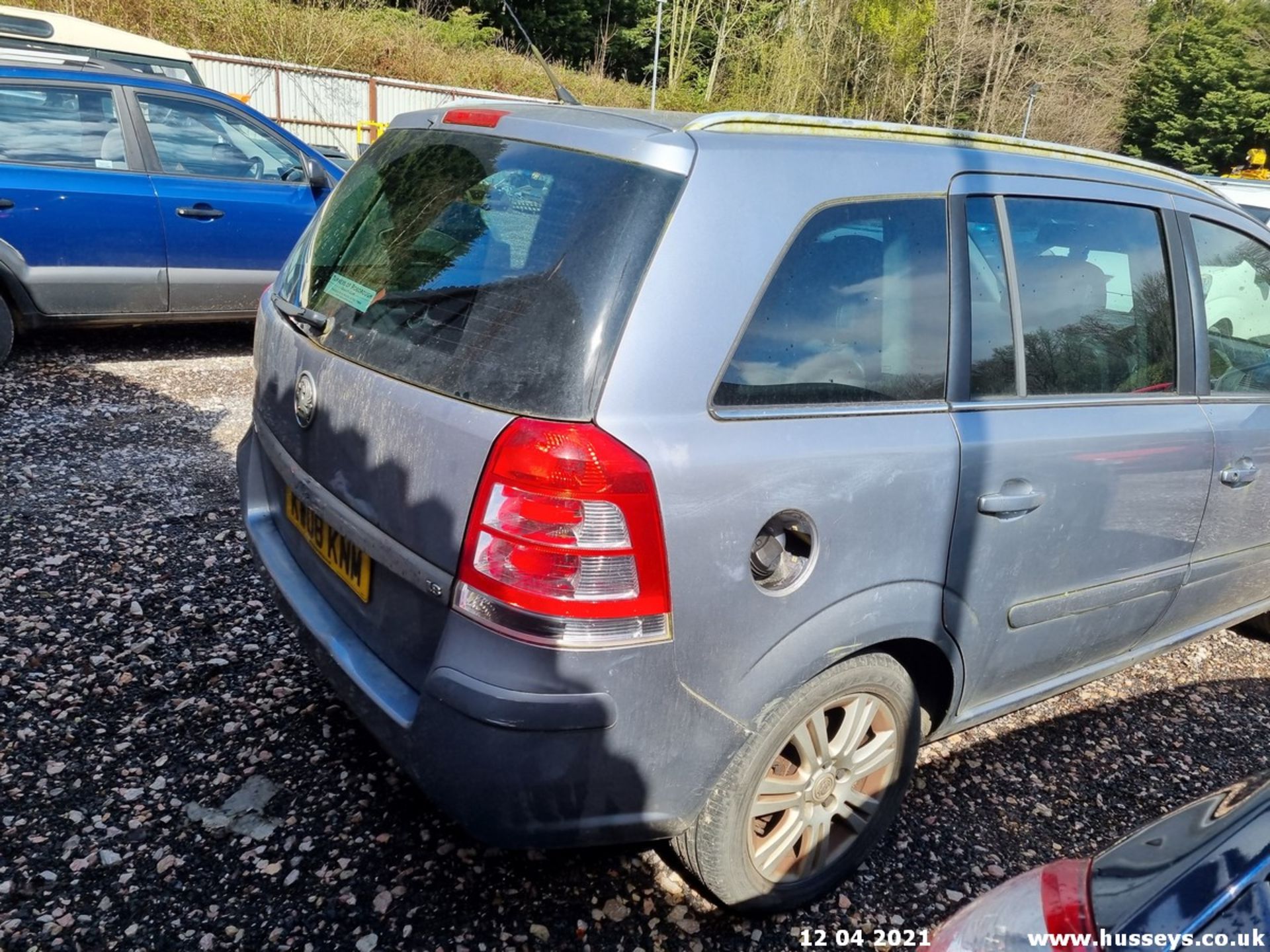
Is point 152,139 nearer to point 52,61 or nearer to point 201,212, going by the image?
point 201,212

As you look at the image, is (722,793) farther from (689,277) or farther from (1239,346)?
(1239,346)

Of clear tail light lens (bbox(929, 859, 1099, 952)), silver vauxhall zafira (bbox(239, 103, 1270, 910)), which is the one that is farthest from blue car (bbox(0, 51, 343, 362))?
clear tail light lens (bbox(929, 859, 1099, 952))

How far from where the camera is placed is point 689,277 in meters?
1.92

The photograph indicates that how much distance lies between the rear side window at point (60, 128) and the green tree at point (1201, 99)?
46382 mm

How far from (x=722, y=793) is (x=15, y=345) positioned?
6356mm

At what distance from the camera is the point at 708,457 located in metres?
1.91

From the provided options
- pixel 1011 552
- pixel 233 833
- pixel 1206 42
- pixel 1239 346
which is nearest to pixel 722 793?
pixel 1011 552

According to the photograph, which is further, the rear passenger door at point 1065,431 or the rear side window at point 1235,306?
the rear side window at point 1235,306

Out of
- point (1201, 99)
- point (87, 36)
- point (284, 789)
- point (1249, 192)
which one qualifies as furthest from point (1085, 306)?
point (1201, 99)

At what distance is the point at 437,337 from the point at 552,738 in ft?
2.96

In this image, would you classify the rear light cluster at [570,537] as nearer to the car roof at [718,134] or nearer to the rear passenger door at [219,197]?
the car roof at [718,134]

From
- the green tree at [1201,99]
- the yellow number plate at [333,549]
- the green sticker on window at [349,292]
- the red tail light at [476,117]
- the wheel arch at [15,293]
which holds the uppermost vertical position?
the green tree at [1201,99]

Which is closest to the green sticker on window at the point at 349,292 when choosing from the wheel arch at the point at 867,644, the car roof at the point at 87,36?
the wheel arch at the point at 867,644

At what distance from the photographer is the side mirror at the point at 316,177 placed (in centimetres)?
682
